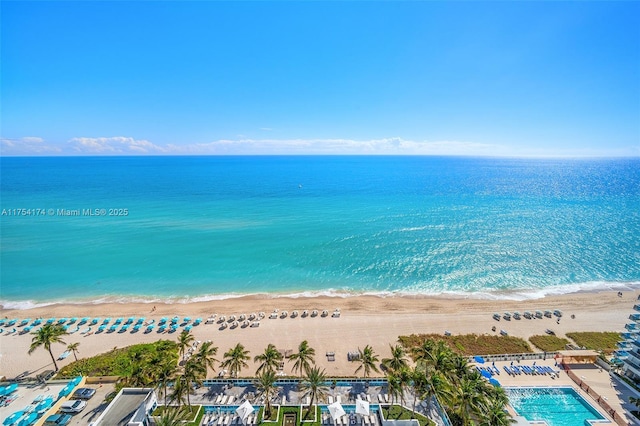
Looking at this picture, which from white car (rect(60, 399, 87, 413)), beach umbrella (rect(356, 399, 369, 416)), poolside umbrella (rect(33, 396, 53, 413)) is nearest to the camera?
beach umbrella (rect(356, 399, 369, 416))

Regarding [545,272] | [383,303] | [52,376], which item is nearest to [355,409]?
[383,303]

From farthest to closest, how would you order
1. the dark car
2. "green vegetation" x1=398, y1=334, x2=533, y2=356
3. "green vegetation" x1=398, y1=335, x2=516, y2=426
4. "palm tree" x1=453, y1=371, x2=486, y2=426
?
"green vegetation" x1=398, y1=334, x2=533, y2=356 → the dark car → "palm tree" x1=453, y1=371, x2=486, y2=426 → "green vegetation" x1=398, y1=335, x2=516, y2=426

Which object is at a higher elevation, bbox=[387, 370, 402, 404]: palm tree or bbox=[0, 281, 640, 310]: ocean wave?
bbox=[387, 370, 402, 404]: palm tree

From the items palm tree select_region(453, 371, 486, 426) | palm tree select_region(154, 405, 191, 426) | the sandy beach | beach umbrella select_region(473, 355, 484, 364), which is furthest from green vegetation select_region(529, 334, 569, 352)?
palm tree select_region(154, 405, 191, 426)

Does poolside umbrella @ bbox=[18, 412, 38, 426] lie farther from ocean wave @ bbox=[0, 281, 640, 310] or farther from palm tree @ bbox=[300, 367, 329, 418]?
ocean wave @ bbox=[0, 281, 640, 310]

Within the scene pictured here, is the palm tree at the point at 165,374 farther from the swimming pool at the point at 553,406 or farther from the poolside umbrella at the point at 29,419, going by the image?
the swimming pool at the point at 553,406

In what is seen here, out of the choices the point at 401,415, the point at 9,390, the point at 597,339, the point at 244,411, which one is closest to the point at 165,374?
the point at 244,411
